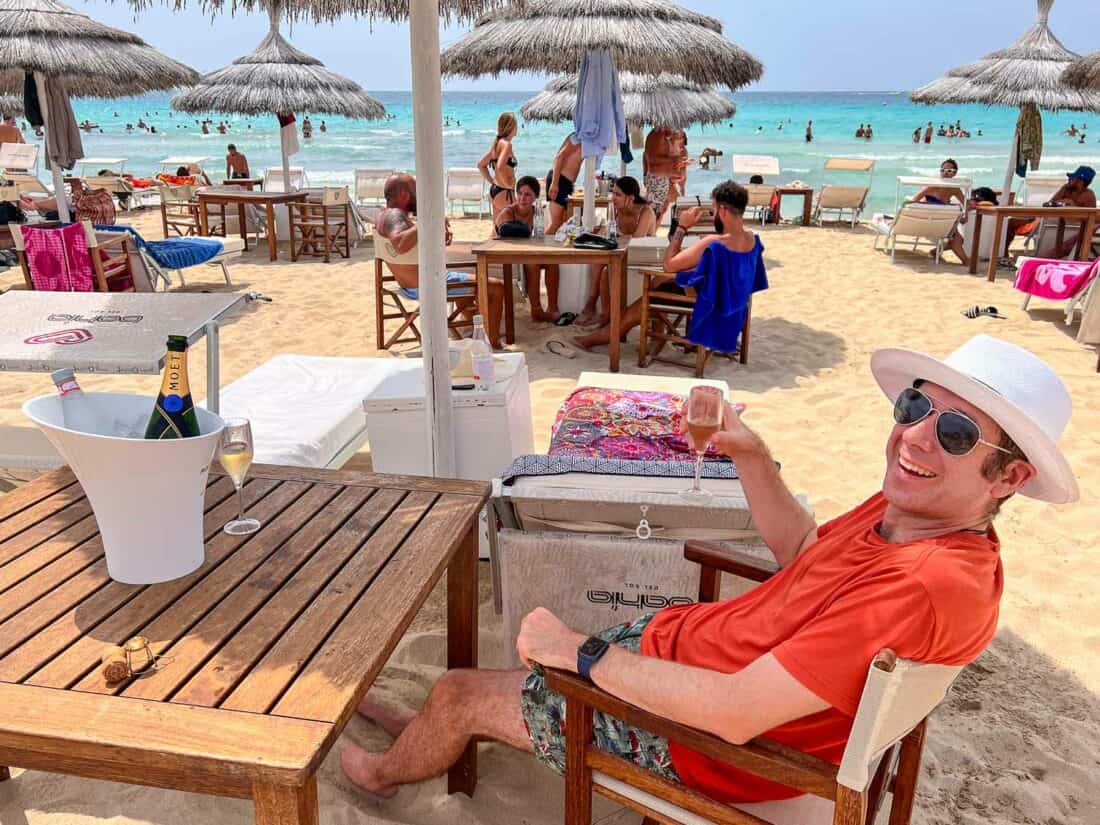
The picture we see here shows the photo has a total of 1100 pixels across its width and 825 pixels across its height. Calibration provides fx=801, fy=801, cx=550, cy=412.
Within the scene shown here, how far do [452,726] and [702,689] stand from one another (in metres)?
0.70

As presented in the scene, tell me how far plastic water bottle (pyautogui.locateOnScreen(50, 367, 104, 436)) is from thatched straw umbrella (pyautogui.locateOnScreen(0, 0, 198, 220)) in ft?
23.1

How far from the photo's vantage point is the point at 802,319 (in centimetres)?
694

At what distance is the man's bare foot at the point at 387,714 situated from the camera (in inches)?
85.0

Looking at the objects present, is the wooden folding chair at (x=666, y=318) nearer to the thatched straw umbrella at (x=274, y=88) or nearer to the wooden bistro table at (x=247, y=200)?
the wooden bistro table at (x=247, y=200)

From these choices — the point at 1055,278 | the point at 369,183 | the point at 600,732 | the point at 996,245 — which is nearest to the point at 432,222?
the point at 600,732

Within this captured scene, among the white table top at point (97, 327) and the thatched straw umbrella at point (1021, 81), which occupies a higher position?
the thatched straw umbrella at point (1021, 81)

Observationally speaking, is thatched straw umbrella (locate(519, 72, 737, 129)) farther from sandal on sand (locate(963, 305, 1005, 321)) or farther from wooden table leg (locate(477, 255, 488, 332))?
wooden table leg (locate(477, 255, 488, 332))

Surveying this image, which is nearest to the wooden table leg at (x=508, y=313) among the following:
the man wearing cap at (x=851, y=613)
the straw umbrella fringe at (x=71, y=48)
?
the man wearing cap at (x=851, y=613)

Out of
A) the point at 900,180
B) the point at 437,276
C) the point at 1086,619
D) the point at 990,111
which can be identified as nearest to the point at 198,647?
the point at 437,276

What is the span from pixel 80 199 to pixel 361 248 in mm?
3142

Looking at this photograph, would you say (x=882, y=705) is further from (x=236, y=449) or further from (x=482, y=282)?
(x=482, y=282)

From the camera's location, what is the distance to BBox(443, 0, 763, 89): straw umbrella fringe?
20.8 ft

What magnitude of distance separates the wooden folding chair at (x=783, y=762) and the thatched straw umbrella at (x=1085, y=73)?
957 centimetres

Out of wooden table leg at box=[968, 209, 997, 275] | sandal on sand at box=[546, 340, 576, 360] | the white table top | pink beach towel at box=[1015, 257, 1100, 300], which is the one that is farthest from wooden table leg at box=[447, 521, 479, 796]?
wooden table leg at box=[968, 209, 997, 275]
